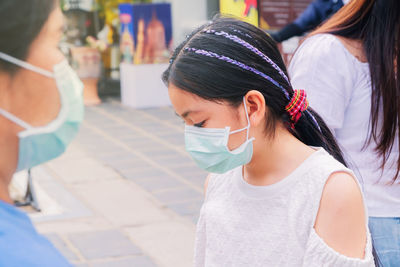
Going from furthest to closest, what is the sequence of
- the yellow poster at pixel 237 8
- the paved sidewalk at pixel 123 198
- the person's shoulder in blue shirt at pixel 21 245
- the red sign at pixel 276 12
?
1. the red sign at pixel 276 12
2. the paved sidewalk at pixel 123 198
3. the yellow poster at pixel 237 8
4. the person's shoulder in blue shirt at pixel 21 245

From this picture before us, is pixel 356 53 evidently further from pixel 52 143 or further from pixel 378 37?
pixel 52 143

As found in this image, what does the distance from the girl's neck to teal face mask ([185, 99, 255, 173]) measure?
4cm

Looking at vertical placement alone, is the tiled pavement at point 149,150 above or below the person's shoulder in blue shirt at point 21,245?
below

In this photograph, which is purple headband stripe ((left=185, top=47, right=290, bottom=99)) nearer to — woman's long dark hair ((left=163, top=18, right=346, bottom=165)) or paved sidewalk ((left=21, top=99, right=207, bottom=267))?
woman's long dark hair ((left=163, top=18, right=346, bottom=165))

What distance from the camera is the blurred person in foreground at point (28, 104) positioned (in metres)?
1.30

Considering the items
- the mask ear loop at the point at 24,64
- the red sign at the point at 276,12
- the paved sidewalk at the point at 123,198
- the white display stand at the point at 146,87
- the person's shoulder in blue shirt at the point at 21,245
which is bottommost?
the white display stand at the point at 146,87

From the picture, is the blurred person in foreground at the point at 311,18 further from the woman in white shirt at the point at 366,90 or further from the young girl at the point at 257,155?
the young girl at the point at 257,155

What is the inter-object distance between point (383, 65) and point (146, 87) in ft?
28.1

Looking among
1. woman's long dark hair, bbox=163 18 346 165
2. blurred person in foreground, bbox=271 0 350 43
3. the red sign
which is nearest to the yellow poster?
blurred person in foreground, bbox=271 0 350 43

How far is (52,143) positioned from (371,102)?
114cm

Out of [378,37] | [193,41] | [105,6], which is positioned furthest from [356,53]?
[105,6]

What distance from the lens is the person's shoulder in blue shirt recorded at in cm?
124

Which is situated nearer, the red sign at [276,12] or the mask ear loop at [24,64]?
the mask ear loop at [24,64]

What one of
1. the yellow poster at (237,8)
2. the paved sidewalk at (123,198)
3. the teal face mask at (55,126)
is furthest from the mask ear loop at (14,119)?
the paved sidewalk at (123,198)
